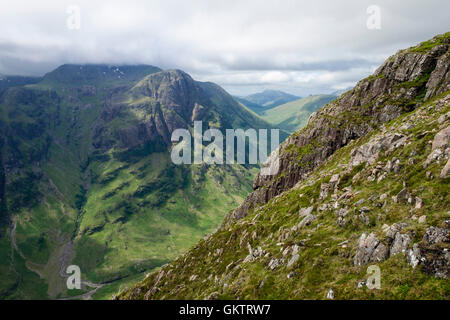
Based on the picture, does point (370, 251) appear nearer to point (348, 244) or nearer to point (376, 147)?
point (348, 244)

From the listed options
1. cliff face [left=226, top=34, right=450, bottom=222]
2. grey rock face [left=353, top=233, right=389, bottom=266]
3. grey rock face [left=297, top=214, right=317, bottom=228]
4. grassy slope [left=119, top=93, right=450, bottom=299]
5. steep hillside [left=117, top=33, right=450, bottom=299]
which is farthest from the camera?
cliff face [left=226, top=34, right=450, bottom=222]

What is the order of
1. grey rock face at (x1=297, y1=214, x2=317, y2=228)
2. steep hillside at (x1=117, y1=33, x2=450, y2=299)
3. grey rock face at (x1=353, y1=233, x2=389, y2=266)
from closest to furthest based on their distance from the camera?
steep hillside at (x1=117, y1=33, x2=450, y2=299)
grey rock face at (x1=353, y1=233, x2=389, y2=266)
grey rock face at (x1=297, y1=214, x2=317, y2=228)

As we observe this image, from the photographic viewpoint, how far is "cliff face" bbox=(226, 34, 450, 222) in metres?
105

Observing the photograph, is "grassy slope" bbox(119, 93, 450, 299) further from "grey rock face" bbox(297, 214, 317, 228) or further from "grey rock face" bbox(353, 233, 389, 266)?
"grey rock face" bbox(297, 214, 317, 228)

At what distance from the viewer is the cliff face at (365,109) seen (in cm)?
10475

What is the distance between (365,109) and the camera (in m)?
124

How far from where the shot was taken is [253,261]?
5853 cm

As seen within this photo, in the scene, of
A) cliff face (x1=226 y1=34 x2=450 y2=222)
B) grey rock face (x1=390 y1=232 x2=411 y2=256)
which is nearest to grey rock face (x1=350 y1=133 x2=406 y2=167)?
grey rock face (x1=390 y1=232 x2=411 y2=256)
